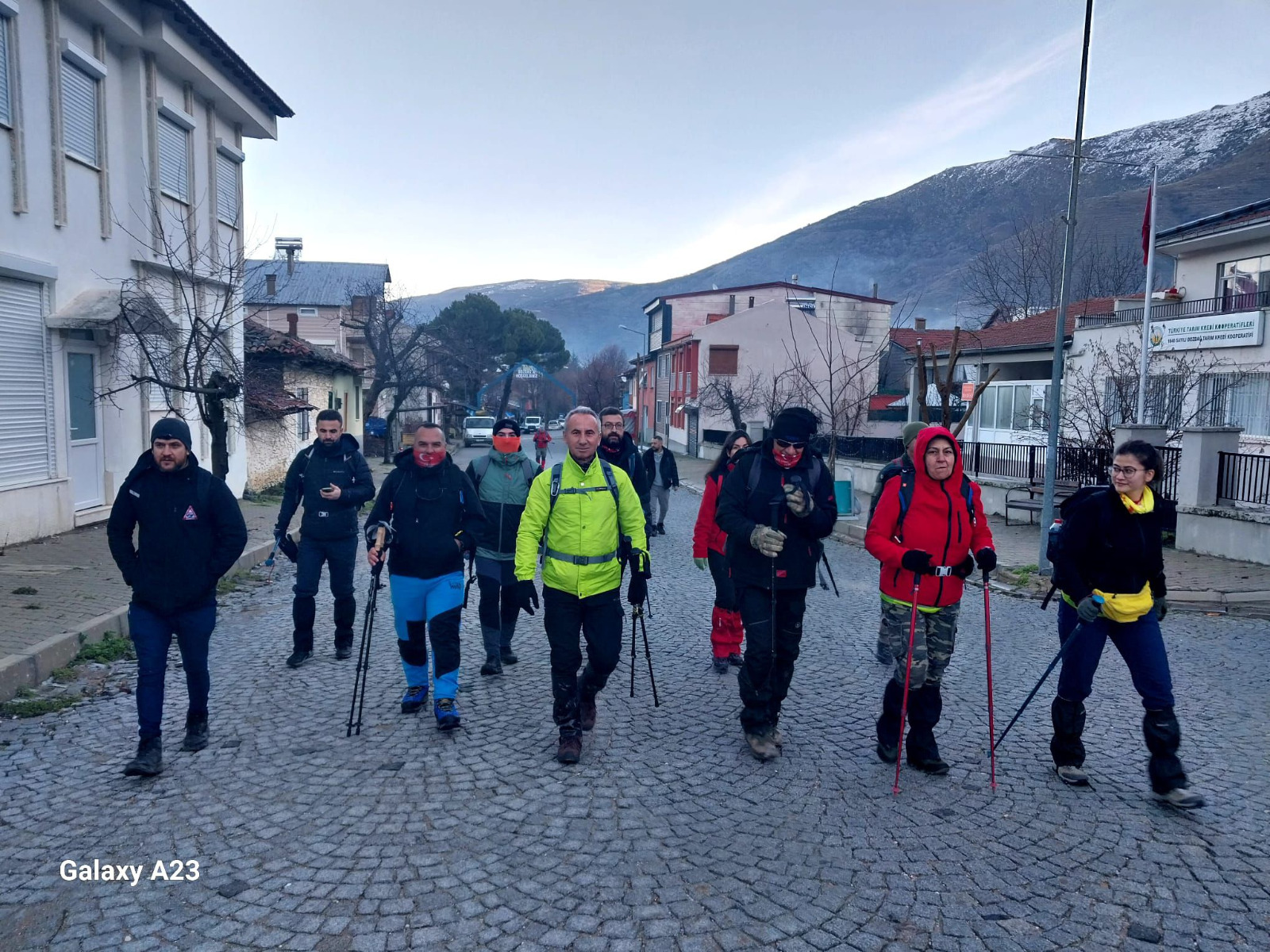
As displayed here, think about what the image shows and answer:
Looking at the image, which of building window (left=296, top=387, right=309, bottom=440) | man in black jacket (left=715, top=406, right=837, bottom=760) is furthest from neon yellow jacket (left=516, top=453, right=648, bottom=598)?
building window (left=296, top=387, right=309, bottom=440)

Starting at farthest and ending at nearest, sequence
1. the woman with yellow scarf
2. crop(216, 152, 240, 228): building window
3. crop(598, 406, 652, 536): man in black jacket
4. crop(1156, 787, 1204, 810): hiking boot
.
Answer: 1. crop(216, 152, 240, 228): building window
2. crop(598, 406, 652, 536): man in black jacket
3. the woman with yellow scarf
4. crop(1156, 787, 1204, 810): hiking boot

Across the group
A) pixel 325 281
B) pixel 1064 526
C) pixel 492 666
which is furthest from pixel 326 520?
pixel 325 281

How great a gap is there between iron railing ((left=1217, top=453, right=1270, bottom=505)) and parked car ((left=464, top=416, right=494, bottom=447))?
129 ft

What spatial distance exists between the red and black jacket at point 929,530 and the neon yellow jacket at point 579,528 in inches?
53.0

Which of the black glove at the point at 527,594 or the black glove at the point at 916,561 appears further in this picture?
the black glove at the point at 527,594

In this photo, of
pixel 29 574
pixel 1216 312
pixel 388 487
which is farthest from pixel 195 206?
pixel 1216 312

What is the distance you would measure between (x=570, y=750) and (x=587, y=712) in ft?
1.45

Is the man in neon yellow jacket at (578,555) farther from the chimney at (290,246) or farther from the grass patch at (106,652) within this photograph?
the chimney at (290,246)

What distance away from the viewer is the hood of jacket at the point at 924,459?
4.64 m

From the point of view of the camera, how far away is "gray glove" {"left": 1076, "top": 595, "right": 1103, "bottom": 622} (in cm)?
441

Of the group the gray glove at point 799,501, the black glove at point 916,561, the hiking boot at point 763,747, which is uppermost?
the gray glove at point 799,501

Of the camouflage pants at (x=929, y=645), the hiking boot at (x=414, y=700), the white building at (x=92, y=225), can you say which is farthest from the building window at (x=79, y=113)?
the camouflage pants at (x=929, y=645)

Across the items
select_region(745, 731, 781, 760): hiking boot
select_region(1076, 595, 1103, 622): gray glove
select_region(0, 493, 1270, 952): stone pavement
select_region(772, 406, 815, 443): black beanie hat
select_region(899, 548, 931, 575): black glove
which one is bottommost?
select_region(0, 493, 1270, 952): stone pavement

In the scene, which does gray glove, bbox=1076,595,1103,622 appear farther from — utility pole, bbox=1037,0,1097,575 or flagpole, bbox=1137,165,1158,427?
flagpole, bbox=1137,165,1158,427
